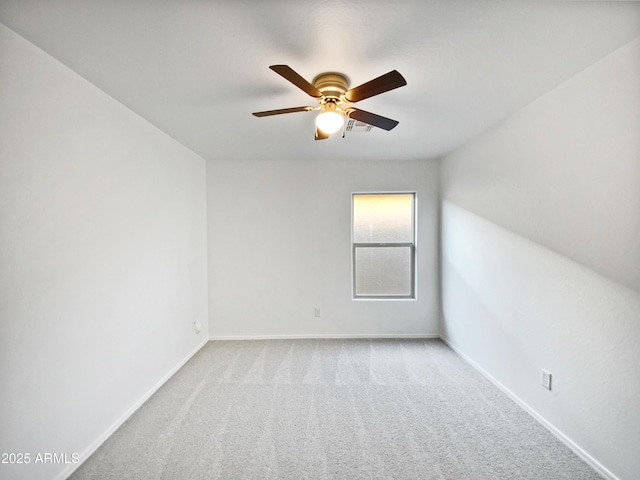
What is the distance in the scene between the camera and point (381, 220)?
4191 millimetres

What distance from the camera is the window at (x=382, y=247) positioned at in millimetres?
4176

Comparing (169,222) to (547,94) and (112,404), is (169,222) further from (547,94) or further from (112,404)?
(547,94)

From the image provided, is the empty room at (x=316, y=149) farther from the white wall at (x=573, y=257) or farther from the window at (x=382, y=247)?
the window at (x=382, y=247)

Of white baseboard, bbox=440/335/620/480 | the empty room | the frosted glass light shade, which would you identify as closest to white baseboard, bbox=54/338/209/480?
the empty room

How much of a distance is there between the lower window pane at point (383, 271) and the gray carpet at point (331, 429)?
1164mm

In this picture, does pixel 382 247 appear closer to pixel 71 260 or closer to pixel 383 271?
pixel 383 271

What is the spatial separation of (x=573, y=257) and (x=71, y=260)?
3.27 m

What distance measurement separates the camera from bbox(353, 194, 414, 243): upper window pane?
418 centimetres

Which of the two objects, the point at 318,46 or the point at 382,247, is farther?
the point at 382,247

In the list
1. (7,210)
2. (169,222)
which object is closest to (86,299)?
(7,210)

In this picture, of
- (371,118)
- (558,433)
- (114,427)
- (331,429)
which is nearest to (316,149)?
(371,118)

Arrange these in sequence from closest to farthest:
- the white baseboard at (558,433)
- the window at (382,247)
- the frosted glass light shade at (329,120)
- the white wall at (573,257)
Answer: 1. the white wall at (573,257)
2. the white baseboard at (558,433)
3. the frosted glass light shade at (329,120)
4. the window at (382,247)

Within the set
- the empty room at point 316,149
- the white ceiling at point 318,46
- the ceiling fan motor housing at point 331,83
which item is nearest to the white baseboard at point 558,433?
the empty room at point 316,149

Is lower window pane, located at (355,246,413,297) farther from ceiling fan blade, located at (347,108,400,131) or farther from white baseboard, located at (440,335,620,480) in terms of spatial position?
ceiling fan blade, located at (347,108,400,131)
